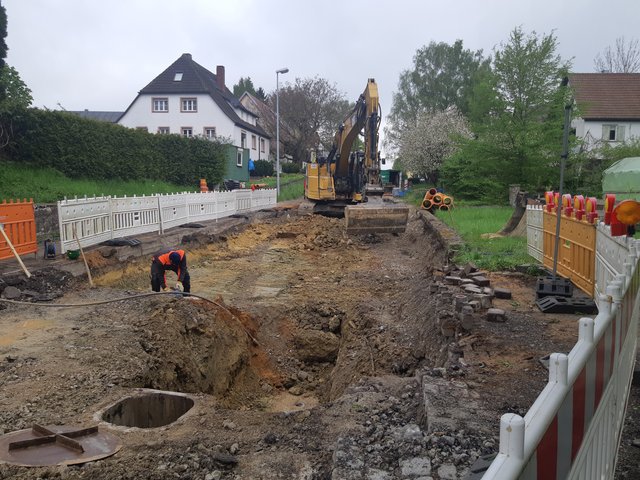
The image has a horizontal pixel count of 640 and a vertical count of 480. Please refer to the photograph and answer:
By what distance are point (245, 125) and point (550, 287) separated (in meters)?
42.6

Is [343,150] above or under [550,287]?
above

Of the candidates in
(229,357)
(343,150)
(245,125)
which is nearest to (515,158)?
(343,150)

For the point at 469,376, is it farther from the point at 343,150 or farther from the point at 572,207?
the point at 343,150

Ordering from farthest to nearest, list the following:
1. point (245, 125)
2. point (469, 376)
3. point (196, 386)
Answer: point (245, 125)
point (196, 386)
point (469, 376)

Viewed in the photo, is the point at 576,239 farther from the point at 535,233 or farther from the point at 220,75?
the point at 220,75

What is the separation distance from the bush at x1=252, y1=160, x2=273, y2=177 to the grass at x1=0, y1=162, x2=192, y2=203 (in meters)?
29.3

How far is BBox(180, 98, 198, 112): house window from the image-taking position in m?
44.4

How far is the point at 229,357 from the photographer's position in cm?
835

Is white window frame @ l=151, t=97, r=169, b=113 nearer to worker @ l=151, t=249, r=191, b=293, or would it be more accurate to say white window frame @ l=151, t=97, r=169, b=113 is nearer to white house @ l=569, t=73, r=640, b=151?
white house @ l=569, t=73, r=640, b=151

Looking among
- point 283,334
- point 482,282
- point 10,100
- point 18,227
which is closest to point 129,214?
point 18,227

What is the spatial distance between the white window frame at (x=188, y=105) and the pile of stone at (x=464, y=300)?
127 feet

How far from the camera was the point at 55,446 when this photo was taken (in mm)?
4152

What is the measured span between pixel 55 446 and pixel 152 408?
1402mm

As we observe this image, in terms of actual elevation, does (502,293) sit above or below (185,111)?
below
